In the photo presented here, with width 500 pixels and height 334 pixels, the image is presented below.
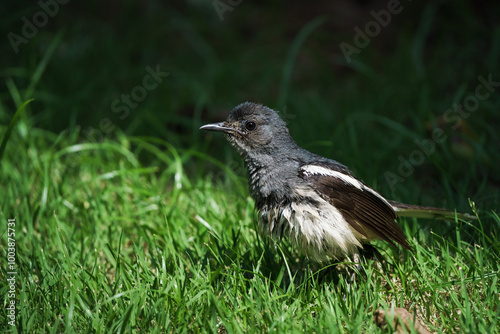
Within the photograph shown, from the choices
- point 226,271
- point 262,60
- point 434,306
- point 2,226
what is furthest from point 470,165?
point 2,226

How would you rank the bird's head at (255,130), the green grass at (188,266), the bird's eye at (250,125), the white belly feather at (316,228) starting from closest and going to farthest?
the green grass at (188,266)
the white belly feather at (316,228)
the bird's head at (255,130)
the bird's eye at (250,125)

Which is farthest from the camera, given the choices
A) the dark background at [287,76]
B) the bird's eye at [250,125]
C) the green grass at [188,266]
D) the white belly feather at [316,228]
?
the dark background at [287,76]

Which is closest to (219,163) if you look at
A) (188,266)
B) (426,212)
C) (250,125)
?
(250,125)

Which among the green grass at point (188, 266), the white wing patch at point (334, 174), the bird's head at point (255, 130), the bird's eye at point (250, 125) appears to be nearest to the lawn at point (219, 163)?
the green grass at point (188, 266)

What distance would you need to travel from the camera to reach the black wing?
11.6 ft

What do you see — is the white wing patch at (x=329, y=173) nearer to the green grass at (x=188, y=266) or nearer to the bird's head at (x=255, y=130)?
the bird's head at (x=255, y=130)

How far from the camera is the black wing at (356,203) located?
3.54m

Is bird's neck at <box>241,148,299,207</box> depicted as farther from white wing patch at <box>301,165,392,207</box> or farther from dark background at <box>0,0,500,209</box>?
dark background at <box>0,0,500,209</box>

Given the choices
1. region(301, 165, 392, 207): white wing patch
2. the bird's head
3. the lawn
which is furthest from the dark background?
the bird's head

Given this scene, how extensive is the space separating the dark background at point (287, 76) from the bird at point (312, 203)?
0.98 meters

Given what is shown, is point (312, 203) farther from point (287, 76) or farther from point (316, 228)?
point (287, 76)

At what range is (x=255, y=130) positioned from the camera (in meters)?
4.03

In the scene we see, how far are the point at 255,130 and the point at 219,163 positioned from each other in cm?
113

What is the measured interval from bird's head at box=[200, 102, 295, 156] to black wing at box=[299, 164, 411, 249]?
0.35 meters
